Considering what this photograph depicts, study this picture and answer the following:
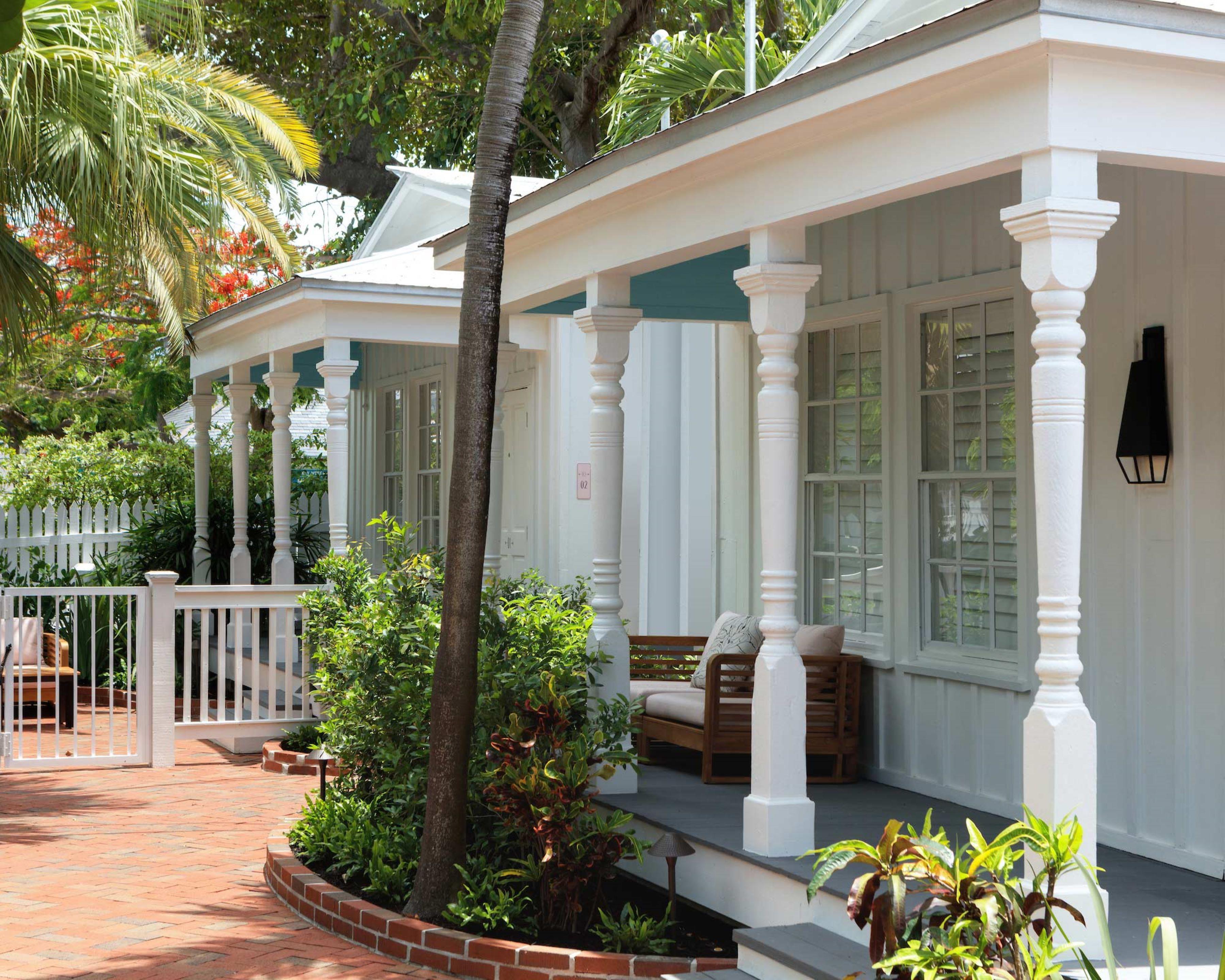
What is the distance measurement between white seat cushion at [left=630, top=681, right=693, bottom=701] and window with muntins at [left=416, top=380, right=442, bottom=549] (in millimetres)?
5044

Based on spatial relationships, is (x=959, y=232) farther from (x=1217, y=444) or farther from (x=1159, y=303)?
(x=1217, y=444)

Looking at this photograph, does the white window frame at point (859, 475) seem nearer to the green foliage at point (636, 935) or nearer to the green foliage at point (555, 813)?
the green foliage at point (555, 813)

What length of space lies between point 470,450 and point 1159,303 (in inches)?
115

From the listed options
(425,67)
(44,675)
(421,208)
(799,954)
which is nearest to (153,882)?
(799,954)

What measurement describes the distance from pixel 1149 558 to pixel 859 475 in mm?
2269

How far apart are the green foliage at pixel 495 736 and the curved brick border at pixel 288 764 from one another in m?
2.34

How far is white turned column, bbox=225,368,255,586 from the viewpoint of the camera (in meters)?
14.0

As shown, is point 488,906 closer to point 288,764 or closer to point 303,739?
point 288,764

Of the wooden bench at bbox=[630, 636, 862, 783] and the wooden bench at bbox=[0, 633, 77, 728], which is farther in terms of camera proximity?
the wooden bench at bbox=[0, 633, 77, 728]

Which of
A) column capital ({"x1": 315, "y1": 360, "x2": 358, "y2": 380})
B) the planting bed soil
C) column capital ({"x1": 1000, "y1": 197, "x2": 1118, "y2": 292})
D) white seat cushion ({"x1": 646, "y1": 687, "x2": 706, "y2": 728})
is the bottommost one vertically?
the planting bed soil

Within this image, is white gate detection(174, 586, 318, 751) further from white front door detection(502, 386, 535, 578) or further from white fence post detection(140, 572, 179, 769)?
white front door detection(502, 386, 535, 578)

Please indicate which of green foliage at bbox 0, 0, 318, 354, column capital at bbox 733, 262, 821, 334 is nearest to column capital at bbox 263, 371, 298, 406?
green foliage at bbox 0, 0, 318, 354

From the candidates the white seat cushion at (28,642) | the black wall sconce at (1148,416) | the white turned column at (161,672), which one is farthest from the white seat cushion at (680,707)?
the white seat cushion at (28,642)

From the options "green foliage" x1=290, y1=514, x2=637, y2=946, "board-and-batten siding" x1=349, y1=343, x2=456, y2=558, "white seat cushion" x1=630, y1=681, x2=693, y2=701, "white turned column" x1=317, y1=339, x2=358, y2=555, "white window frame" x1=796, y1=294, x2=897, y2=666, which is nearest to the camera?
"green foliage" x1=290, y1=514, x2=637, y2=946
